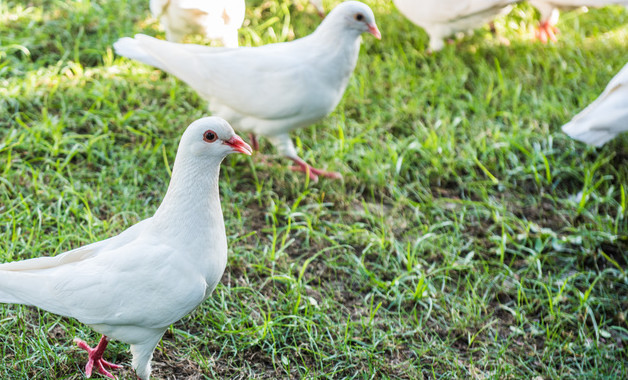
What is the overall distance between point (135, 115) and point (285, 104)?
1.14 m

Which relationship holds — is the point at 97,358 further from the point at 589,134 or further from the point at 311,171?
the point at 589,134

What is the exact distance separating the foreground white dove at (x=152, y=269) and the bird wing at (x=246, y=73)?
1194 millimetres

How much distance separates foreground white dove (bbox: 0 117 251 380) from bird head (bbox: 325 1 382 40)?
1.51 meters

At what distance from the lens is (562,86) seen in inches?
198

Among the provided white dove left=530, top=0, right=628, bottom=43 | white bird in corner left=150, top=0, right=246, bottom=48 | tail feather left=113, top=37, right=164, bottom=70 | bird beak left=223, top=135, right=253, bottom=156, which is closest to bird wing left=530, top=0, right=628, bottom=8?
white dove left=530, top=0, right=628, bottom=43

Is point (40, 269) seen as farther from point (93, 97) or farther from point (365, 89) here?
point (365, 89)

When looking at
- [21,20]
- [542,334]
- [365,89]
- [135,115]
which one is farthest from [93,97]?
[542,334]

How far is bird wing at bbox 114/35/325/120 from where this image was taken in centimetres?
368

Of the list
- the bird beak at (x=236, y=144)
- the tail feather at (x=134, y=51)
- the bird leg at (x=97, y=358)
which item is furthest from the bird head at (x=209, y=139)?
the tail feather at (x=134, y=51)

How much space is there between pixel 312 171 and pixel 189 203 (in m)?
1.63

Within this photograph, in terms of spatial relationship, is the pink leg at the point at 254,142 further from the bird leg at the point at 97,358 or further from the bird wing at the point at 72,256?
the bird leg at the point at 97,358

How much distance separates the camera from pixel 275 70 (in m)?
3.71

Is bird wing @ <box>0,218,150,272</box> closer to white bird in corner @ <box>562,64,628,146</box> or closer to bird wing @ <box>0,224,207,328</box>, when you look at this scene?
bird wing @ <box>0,224,207,328</box>

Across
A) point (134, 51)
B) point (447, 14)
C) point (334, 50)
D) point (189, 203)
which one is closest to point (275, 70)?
point (334, 50)
